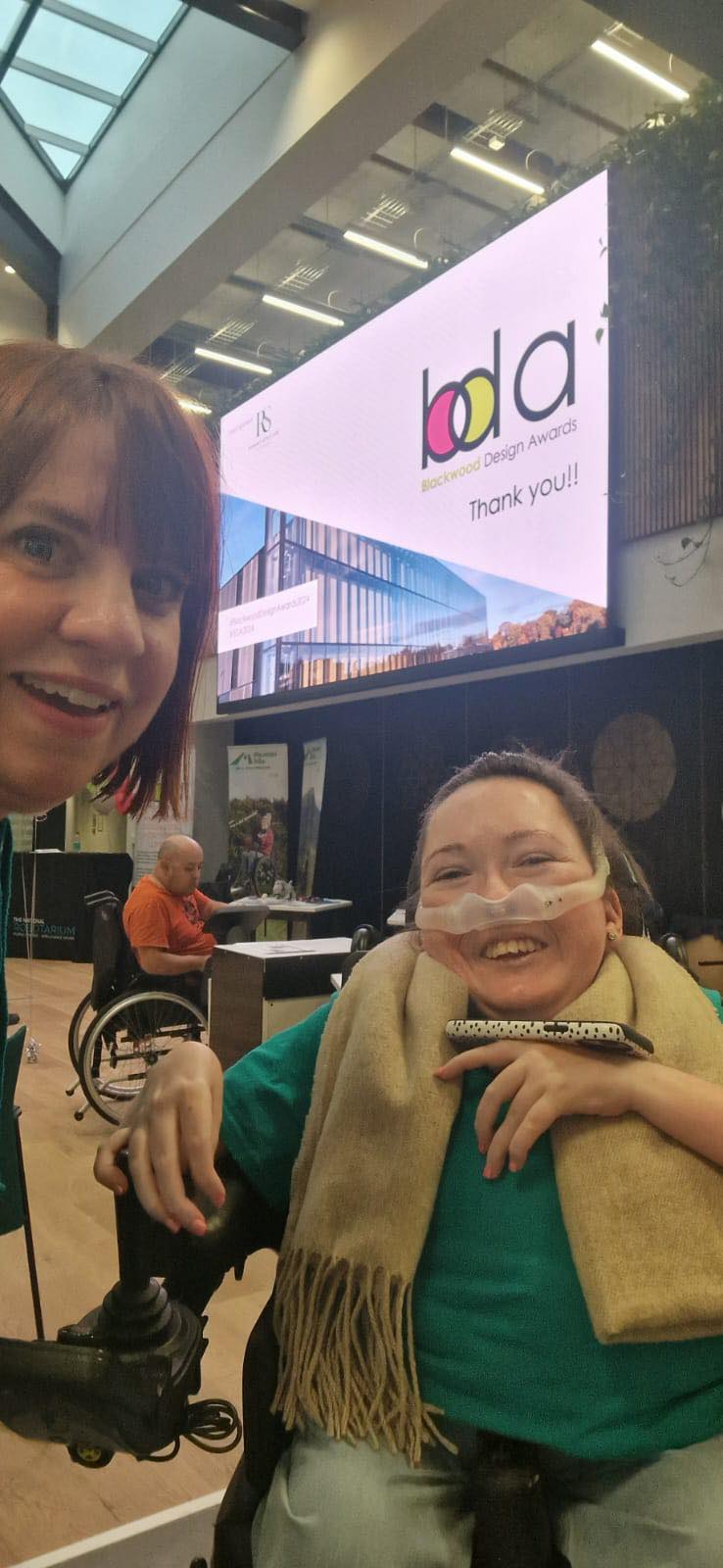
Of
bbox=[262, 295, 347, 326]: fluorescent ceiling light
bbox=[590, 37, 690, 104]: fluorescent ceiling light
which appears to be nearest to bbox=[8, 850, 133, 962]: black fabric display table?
bbox=[262, 295, 347, 326]: fluorescent ceiling light

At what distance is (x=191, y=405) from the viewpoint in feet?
1.97

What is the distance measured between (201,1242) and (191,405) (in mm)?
679

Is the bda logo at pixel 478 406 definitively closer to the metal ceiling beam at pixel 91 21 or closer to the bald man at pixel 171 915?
the metal ceiling beam at pixel 91 21

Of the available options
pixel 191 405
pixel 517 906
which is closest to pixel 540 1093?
pixel 517 906

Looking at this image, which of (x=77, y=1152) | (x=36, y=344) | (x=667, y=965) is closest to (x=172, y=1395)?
(x=77, y=1152)

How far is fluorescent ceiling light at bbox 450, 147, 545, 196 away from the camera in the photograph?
1.29m

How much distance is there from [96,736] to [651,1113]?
0.56 m

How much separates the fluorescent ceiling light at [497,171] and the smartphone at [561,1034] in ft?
3.73

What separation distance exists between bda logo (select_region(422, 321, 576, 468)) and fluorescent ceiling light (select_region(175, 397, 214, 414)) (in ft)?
2.01

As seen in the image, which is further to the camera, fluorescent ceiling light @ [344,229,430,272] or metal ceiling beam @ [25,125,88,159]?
fluorescent ceiling light @ [344,229,430,272]

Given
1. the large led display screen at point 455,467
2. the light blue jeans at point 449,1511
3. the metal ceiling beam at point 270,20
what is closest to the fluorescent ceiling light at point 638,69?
the large led display screen at point 455,467

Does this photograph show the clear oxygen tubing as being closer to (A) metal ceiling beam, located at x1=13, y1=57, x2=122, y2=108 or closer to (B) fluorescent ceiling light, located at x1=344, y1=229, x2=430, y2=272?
(A) metal ceiling beam, located at x1=13, y1=57, x2=122, y2=108

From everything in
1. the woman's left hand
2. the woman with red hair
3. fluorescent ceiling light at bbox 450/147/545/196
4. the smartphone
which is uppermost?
fluorescent ceiling light at bbox 450/147/545/196

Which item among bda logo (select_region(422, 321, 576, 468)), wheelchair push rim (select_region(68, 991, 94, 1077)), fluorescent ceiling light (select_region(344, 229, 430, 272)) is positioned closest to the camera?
wheelchair push rim (select_region(68, 991, 94, 1077))
